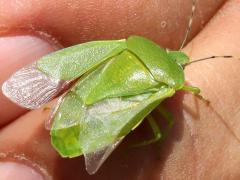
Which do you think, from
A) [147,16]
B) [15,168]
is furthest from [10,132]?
[147,16]

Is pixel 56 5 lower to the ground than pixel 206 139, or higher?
higher

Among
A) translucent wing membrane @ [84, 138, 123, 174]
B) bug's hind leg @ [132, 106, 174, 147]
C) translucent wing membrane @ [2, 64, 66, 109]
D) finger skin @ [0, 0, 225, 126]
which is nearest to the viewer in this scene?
translucent wing membrane @ [84, 138, 123, 174]

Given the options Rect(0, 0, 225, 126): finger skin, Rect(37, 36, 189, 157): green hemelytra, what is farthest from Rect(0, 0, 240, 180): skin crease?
Rect(37, 36, 189, 157): green hemelytra

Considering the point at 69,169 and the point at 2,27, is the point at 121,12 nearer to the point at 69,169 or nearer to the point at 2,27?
Answer: the point at 2,27

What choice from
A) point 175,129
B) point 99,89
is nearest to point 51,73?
point 99,89

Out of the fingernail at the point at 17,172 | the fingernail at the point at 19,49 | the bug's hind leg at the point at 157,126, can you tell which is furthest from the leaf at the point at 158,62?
the fingernail at the point at 17,172

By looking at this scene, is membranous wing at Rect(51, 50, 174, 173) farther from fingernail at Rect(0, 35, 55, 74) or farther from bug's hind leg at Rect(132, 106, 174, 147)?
fingernail at Rect(0, 35, 55, 74)
